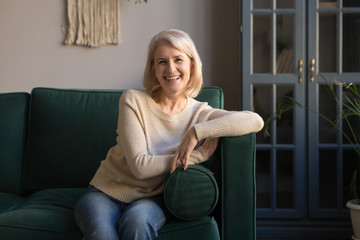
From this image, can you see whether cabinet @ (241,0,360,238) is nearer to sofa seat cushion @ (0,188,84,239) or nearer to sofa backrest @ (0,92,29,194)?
sofa backrest @ (0,92,29,194)

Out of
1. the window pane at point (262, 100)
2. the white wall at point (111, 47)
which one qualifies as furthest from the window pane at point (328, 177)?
the white wall at point (111, 47)

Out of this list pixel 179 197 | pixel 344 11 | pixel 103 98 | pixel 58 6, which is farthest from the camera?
pixel 58 6

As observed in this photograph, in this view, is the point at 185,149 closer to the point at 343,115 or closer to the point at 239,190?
the point at 239,190

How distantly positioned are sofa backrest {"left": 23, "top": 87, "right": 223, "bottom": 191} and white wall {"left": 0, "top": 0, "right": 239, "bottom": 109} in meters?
0.80

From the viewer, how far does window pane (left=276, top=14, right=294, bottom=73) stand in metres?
2.62

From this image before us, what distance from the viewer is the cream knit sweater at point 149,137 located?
5.28ft

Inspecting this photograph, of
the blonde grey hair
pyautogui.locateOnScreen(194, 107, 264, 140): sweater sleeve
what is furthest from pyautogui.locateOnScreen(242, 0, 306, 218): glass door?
pyautogui.locateOnScreen(194, 107, 264, 140): sweater sleeve

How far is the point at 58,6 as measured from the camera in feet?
10.0

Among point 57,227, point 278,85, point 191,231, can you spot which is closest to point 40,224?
point 57,227

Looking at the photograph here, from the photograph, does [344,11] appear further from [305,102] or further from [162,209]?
[162,209]

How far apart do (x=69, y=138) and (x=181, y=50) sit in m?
0.82

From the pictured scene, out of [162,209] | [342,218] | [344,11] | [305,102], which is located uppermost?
[344,11]

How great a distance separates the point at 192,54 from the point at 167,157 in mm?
410

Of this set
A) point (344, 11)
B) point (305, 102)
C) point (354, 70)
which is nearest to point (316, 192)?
point (305, 102)
